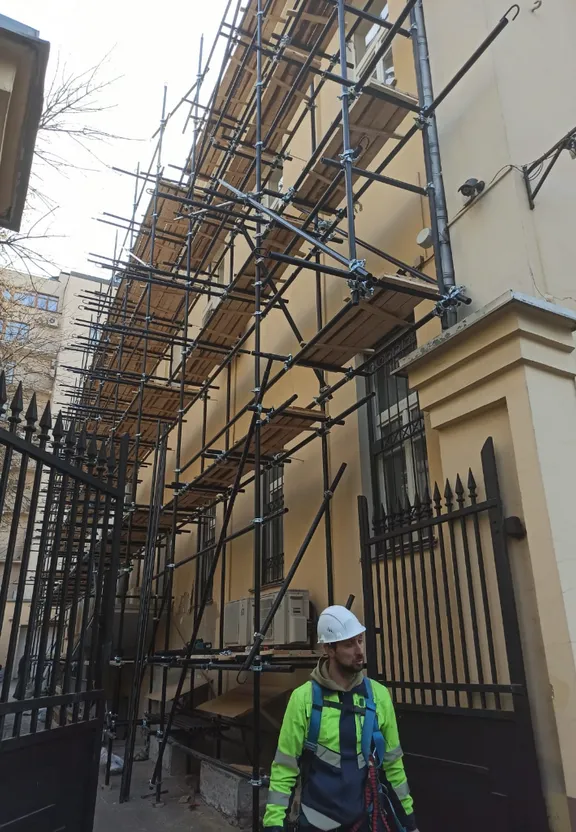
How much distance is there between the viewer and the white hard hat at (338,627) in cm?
318

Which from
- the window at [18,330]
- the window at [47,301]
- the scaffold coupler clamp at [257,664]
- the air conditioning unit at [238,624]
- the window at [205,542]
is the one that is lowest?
the scaffold coupler clamp at [257,664]

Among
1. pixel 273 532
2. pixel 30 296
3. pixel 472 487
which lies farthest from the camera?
pixel 30 296

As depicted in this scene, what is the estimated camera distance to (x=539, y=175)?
16.5ft

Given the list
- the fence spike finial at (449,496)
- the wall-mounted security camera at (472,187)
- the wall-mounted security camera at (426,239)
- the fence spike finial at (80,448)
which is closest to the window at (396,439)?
the wall-mounted security camera at (426,239)

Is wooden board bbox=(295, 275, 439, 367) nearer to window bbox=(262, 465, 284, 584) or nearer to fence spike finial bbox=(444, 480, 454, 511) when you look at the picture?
fence spike finial bbox=(444, 480, 454, 511)

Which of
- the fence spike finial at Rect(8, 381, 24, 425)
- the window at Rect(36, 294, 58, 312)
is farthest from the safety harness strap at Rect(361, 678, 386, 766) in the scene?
the window at Rect(36, 294, 58, 312)

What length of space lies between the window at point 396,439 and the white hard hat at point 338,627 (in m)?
2.91

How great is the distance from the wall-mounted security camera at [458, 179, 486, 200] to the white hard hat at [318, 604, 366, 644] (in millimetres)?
3629

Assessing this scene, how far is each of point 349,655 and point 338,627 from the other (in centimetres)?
14

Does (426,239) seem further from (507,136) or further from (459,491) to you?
(459,491)

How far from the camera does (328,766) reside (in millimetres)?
2953

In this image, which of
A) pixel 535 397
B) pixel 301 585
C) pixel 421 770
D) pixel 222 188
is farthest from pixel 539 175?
pixel 222 188

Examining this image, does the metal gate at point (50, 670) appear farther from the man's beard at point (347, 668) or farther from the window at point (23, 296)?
the window at point (23, 296)

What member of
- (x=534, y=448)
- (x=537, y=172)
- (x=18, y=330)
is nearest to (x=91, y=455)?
(x=534, y=448)
